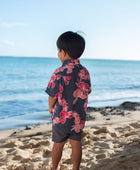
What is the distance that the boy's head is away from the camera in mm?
2232

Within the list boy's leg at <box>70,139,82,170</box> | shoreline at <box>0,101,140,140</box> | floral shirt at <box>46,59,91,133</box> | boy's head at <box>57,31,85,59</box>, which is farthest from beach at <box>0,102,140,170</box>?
boy's head at <box>57,31,85,59</box>

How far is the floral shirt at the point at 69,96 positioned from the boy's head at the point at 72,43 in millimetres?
84

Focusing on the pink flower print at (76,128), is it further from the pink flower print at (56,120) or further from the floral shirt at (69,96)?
the pink flower print at (56,120)

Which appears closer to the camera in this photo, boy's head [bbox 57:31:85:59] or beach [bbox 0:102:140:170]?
boy's head [bbox 57:31:85:59]

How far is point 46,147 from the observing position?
3.58 m

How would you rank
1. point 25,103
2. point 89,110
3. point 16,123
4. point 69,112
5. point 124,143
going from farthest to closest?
point 25,103
point 89,110
point 16,123
point 124,143
point 69,112

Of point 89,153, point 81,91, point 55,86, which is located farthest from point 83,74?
point 89,153

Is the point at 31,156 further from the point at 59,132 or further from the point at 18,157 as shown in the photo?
the point at 59,132

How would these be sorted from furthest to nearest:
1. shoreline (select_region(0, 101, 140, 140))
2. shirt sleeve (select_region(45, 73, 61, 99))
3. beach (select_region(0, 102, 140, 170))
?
shoreline (select_region(0, 101, 140, 140))
beach (select_region(0, 102, 140, 170))
shirt sleeve (select_region(45, 73, 61, 99))

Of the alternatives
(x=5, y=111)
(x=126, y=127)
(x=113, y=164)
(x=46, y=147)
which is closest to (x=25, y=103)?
(x=5, y=111)

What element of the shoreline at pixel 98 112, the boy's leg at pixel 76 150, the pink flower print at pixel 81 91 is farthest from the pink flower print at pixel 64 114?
the shoreline at pixel 98 112

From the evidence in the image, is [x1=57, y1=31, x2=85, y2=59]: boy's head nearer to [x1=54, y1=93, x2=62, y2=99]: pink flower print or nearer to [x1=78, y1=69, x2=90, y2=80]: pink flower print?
[x1=78, y1=69, x2=90, y2=80]: pink flower print

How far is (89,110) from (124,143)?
4215 millimetres

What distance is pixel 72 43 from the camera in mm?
2227
